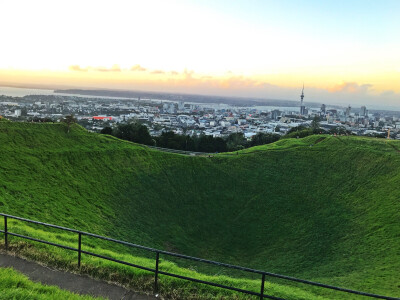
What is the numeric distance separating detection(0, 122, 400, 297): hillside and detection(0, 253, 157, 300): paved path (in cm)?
700

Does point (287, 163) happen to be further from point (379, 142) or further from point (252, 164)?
point (379, 142)

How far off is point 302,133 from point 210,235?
1551 inches

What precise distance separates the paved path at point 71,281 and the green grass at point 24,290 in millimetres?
544

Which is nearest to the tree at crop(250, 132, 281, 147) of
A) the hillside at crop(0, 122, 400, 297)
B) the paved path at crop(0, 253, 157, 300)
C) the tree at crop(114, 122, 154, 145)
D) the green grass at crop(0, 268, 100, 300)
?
the tree at crop(114, 122, 154, 145)

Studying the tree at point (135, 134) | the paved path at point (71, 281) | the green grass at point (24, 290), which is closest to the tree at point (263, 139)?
the tree at point (135, 134)

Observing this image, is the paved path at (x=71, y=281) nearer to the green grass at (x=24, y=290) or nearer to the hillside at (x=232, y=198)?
the green grass at (x=24, y=290)

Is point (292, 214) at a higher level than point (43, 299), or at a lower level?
lower

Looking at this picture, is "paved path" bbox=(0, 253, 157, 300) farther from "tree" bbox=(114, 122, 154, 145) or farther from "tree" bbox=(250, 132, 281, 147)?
"tree" bbox=(250, 132, 281, 147)

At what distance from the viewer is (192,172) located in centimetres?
2575

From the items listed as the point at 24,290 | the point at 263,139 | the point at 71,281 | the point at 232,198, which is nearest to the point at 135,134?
the point at 232,198

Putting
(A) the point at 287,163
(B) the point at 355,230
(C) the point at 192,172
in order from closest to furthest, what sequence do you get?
(B) the point at 355,230 → (C) the point at 192,172 → (A) the point at 287,163

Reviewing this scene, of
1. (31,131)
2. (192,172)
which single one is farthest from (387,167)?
(31,131)

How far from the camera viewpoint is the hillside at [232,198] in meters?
14.9

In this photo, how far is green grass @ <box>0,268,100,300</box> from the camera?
5086 millimetres
